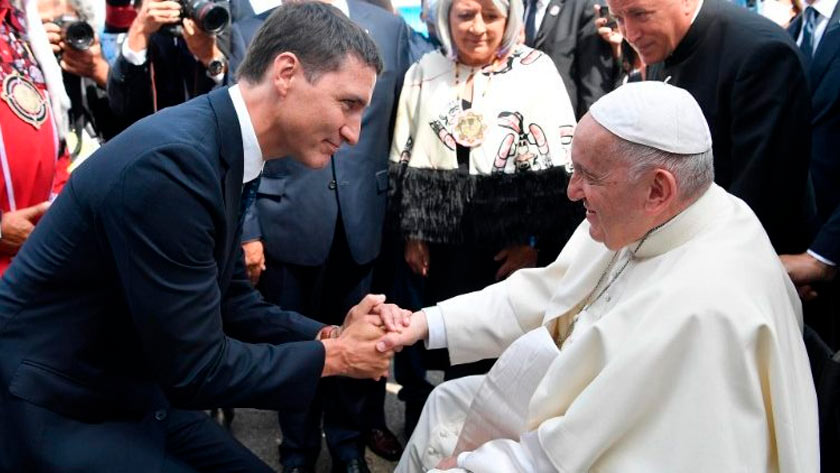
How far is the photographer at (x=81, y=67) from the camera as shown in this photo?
407 cm

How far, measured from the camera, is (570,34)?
4.22 meters

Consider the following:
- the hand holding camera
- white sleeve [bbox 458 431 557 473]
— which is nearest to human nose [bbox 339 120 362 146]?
white sleeve [bbox 458 431 557 473]

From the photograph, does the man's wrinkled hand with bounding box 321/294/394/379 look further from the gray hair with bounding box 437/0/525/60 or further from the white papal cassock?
the gray hair with bounding box 437/0/525/60

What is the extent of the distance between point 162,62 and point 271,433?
1.89 meters

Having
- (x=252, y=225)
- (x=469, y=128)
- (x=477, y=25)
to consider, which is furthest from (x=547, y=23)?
(x=252, y=225)

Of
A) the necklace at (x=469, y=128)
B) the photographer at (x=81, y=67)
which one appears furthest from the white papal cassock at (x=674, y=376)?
the photographer at (x=81, y=67)

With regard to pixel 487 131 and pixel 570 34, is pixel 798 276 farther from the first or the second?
pixel 570 34

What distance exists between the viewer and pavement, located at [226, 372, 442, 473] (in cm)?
399

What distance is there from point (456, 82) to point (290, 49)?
1561mm

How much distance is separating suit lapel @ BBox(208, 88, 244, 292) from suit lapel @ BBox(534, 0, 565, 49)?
7.60ft

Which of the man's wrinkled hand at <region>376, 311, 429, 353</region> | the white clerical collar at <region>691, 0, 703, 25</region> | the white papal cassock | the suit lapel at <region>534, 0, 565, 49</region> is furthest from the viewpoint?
the suit lapel at <region>534, 0, 565, 49</region>

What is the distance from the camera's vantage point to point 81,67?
14.4 feet

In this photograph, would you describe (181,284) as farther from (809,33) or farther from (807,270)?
(809,33)

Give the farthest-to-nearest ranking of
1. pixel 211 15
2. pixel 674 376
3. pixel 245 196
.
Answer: pixel 211 15 → pixel 245 196 → pixel 674 376
